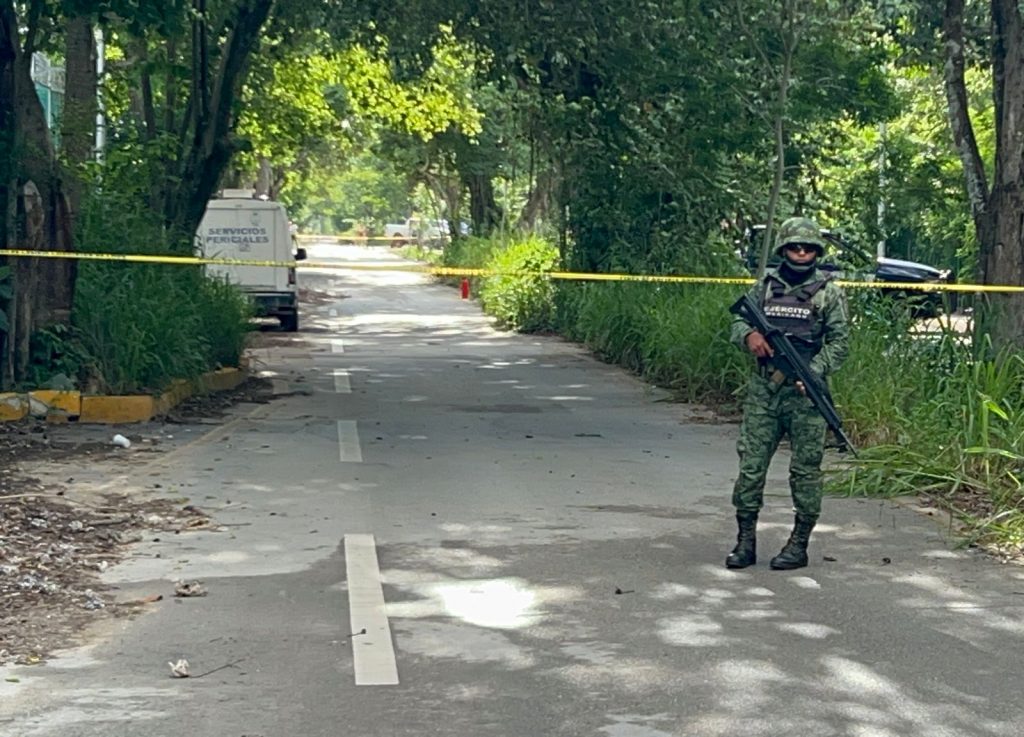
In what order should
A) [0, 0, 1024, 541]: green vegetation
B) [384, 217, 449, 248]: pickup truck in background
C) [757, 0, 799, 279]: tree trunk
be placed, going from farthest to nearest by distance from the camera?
[384, 217, 449, 248]: pickup truck in background
[757, 0, 799, 279]: tree trunk
[0, 0, 1024, 541]: green vegetation

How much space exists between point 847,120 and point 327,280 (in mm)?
35489

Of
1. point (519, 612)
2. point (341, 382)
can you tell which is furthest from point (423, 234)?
point (519, 612)

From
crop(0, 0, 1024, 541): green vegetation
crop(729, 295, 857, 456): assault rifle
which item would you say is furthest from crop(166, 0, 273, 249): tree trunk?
crop(729, 295, 857, 456): assault rifle

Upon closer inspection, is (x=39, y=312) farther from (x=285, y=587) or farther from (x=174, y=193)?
(x=285, y=587)

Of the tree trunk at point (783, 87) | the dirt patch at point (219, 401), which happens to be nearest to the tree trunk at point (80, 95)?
the dirt patch at point (219, 401)

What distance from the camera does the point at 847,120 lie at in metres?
21.9

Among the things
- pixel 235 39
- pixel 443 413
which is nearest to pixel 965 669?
pixel 443 413

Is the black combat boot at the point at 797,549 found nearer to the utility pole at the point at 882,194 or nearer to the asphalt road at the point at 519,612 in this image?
the asphalt road at the point at 519,612

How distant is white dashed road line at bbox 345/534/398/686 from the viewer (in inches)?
229

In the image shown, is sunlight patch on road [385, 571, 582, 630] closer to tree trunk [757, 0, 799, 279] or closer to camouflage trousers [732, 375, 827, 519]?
camouflage trousers [732, 375, 827, 519]

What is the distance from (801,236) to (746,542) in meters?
1.52

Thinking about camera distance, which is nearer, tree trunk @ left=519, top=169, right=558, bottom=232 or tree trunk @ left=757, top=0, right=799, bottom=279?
tree trunk @ left=757, top=0, right=799, bottom=279

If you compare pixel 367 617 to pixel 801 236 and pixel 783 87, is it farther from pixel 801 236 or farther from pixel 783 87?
pixel 783 87

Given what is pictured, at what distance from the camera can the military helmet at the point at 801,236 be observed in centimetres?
767
